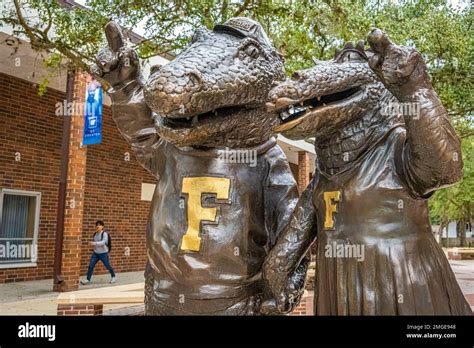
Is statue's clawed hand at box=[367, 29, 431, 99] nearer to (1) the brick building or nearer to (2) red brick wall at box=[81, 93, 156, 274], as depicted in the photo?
(1) the brick building

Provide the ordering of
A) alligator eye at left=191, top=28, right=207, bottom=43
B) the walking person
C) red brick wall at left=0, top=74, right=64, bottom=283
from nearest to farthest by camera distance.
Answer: alligator eye at left=191, top=28, right=207, bottom=43, red brick wall at left=0, top=74, right=64, bottom=283, the walking person

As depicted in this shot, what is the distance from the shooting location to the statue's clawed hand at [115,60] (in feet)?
5.78

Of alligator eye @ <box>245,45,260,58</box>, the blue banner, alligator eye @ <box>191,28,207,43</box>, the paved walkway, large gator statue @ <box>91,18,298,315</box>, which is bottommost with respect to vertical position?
the paved walkway

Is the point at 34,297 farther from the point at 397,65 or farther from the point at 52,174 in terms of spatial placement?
the point at 397,65

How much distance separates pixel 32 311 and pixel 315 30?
488 centimetres

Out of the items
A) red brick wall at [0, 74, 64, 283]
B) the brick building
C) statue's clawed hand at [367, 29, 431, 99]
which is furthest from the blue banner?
statue's clawed hand at [367, 29, 431, 99]

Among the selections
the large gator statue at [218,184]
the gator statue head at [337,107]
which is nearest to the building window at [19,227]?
the large gator statue at [218,184]

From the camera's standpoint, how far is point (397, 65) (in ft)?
3.95

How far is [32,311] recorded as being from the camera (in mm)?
5598

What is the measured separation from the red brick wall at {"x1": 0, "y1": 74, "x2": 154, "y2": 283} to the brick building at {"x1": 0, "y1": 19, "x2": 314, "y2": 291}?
0.02 metres

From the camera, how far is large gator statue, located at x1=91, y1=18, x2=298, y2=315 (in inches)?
61.6

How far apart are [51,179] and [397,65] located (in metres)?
8.66
